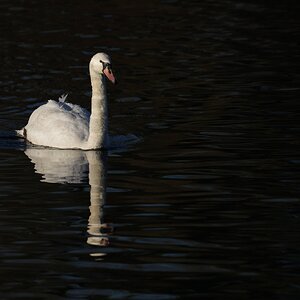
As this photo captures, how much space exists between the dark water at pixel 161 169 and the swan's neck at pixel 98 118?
A: 0.78ft

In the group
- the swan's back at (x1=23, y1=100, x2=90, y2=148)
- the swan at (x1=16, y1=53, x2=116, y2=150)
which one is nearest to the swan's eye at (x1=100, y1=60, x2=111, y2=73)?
→ the swan at (x1=16, y1=53, x2=116, y2=150)

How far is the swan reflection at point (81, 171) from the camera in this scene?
39.7ft

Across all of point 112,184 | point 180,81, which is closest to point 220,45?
point 180,81

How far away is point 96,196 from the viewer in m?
13.5

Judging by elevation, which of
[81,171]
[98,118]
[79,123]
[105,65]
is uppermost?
[105,65]

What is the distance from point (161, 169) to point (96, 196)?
60.5 inches

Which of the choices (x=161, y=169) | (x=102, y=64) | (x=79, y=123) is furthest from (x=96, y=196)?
(x=79, y=123)

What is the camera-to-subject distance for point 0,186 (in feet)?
46.6

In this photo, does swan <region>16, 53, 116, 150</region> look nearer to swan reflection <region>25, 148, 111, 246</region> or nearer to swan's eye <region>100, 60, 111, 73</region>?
swan's eye <region>100, 60, 111, 73</region>

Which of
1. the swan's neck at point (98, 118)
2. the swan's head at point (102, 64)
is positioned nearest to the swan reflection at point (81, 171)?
the swan's neck at point (98, 118)

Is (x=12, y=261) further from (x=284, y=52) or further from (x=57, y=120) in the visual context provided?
(x=284, y=52)

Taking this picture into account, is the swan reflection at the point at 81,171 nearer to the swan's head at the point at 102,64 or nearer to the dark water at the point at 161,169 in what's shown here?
the dark water at the point at 161,169

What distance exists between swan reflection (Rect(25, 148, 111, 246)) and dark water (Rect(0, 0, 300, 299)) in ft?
0.09

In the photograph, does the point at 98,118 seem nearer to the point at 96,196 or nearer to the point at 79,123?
the point at 79,123
